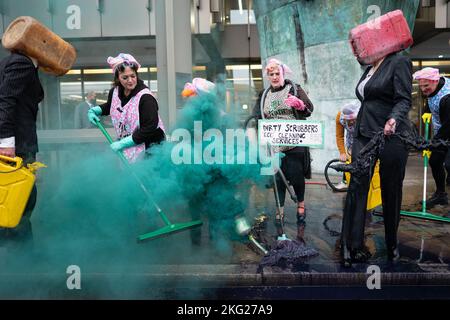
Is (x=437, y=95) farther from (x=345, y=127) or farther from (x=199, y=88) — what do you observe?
(x=199, y=88)

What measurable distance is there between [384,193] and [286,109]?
1472mm

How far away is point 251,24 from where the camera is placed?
12.7m

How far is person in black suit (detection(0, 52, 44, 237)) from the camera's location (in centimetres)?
324

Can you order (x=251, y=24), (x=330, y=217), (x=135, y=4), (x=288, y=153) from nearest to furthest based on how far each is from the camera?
(x=288, y=153) → (x=330, y=217) → (x=135, y=4) → (x=251, y=24)

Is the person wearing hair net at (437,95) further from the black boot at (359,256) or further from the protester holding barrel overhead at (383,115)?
the black boot at (359,256)

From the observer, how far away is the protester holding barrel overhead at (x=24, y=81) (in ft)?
10.7

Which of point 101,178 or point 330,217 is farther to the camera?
point 330,217

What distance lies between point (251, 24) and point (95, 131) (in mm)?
7468

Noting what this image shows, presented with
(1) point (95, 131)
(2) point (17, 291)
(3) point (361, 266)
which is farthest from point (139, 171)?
(1) point (95, 131)

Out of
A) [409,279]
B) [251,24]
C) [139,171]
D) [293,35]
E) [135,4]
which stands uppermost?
[251,24]

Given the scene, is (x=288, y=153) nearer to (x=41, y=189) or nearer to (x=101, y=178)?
(x=101, y=178)

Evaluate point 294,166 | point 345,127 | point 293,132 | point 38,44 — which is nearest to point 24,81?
point 38,44

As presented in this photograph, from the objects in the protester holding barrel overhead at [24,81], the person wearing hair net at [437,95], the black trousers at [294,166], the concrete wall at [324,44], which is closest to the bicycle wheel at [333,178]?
the concrete wall at [324,44]

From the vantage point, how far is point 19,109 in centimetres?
338
